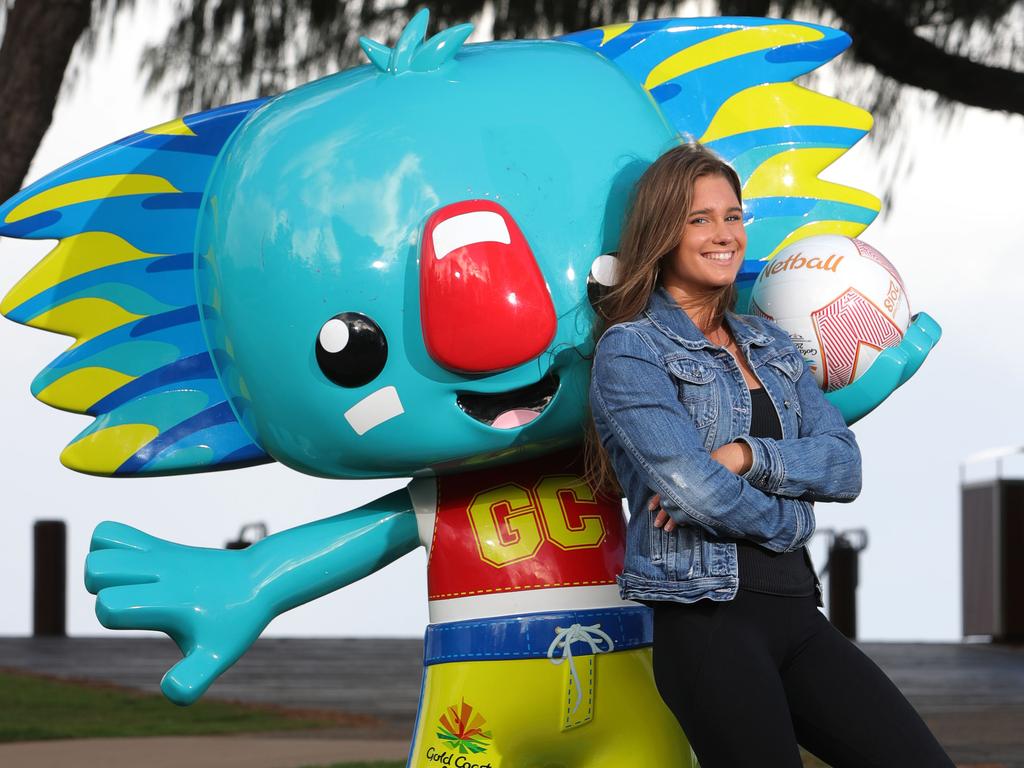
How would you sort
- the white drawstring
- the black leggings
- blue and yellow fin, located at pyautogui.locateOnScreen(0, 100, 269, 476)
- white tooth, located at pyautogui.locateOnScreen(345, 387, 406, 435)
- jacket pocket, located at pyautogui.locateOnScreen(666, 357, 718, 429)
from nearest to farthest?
the black leggings, jacket pocket, located at pyautogui.locateOnScreen(666, 357, 718, 429), white tooth, located at pyautogui.locateOnScreen(345, 387, 406, 435), the white drawstring, blue and yellow fin, located at pyautogui.locateOnScreen(0, 100, 269, 476)

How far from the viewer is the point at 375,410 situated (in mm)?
3182

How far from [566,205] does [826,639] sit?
3.28 ft

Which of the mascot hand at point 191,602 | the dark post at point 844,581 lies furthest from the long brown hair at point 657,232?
the dark post at point 844,581

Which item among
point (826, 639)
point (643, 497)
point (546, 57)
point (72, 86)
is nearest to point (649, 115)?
point (546, 57)

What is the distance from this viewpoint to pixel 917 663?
36.6ft

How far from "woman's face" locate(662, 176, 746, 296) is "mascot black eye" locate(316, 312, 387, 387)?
24.0 inches

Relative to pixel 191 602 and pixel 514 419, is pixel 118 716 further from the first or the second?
pixel 514 419

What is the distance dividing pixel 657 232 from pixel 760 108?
919 millimetres

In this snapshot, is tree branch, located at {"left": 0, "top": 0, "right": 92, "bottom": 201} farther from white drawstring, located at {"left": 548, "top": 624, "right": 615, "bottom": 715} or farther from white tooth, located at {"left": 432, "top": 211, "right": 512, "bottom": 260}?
white drawstring, located at {"left": 548, "top": 624, "right": 615, "bottom": 715}

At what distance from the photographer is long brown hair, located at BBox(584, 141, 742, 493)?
2.91 meters

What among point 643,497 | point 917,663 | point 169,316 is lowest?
point 917,663

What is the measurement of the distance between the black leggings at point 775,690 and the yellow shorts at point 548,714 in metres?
0.55

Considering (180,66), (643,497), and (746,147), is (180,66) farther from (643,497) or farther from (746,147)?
(643,497)

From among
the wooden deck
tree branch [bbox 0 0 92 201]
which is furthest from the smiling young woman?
tree branch [bbox 0 0 92 201]
